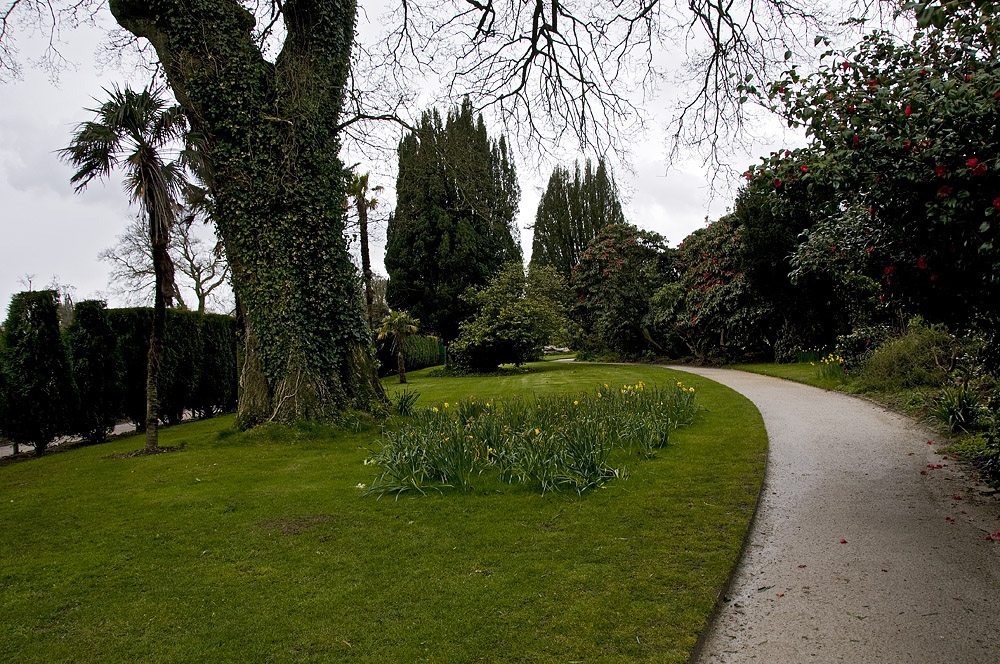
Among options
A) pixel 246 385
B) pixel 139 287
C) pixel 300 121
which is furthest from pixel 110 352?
pixel 139 287

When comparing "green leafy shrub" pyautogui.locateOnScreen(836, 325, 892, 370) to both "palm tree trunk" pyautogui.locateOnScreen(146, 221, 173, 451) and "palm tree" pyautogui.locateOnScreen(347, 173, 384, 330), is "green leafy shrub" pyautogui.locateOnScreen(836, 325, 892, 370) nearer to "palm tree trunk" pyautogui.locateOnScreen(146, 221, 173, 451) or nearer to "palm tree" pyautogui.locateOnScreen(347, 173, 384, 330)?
"palm tree trunk" pyautogui.locateOnScreen(146, 221, 173, 451)

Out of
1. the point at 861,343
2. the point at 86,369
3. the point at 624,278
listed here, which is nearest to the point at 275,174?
the point at 86,369

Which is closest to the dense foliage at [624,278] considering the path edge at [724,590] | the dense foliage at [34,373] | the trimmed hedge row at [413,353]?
the trimmed hedge row at [413,353]

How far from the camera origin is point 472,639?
8.41 feet

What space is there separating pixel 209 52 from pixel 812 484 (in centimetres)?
857

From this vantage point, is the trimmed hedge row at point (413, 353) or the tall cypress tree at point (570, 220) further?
the tall cypress tree at point (570, 220)

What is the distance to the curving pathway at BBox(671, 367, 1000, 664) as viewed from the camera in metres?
2.52

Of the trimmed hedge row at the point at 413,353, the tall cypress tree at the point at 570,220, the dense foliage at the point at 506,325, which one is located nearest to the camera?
the dense foliage at the point at 506,325

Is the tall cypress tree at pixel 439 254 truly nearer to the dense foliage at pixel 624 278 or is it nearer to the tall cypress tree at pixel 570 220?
the dense foliage at pixel 624 278

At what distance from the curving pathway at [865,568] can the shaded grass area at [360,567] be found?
211 mm

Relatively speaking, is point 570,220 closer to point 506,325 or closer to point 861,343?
point 506,325

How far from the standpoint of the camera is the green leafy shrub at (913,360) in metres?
8.23

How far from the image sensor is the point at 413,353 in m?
26.1

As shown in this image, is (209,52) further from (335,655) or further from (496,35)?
(335,655)
